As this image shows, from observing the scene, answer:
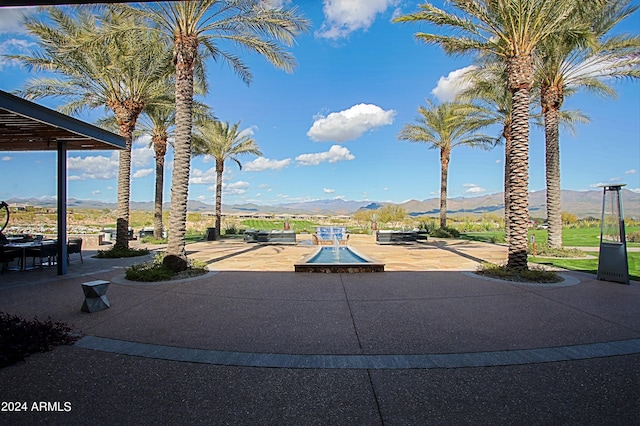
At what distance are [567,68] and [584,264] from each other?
839 centimetres

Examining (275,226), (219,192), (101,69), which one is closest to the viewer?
(101,69)

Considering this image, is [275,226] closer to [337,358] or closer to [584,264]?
[584,264]

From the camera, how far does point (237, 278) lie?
30.0 ft

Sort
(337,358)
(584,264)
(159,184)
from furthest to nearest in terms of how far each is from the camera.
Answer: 1. (159,184)
2. (584,264)
3. (337,358)

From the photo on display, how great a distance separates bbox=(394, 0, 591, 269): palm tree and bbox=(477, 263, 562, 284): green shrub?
294 millimetres

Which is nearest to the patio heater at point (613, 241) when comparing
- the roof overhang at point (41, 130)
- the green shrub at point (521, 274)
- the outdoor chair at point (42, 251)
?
the green shrub at point (521, 274)

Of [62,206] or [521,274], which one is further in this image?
[62,206]

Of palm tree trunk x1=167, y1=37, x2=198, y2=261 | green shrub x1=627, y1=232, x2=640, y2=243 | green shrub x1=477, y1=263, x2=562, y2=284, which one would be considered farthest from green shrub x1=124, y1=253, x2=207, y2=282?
green shrub x1=627, y1=232, x2=640, y2=243

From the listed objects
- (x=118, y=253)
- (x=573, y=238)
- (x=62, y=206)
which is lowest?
(x=118, y=253)

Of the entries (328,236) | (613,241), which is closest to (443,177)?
(328,236)

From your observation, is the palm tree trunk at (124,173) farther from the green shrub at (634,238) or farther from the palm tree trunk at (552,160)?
the green shrub at (634,238)

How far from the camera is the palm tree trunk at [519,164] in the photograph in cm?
957

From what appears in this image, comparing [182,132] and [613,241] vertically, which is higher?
[182,132]

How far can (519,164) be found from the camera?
973 centimetres
